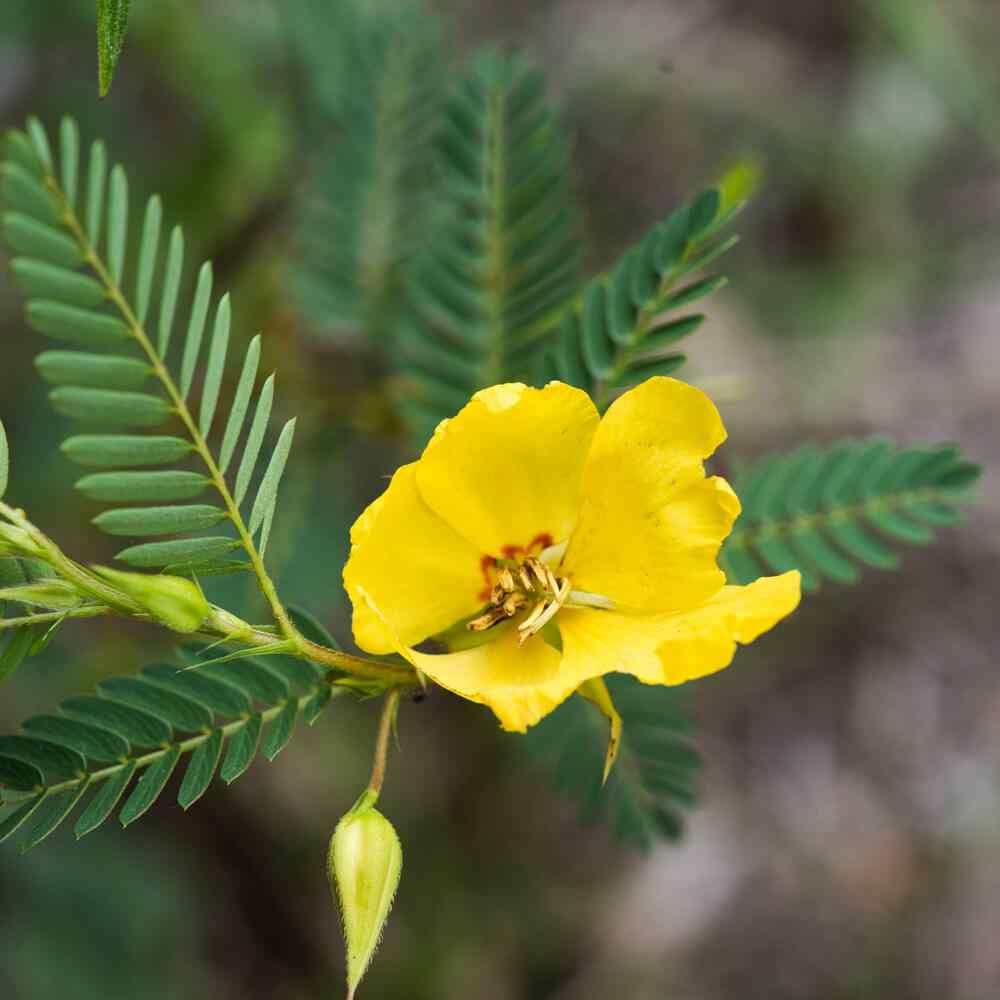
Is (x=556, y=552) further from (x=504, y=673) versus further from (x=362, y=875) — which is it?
(x=362, y=875)

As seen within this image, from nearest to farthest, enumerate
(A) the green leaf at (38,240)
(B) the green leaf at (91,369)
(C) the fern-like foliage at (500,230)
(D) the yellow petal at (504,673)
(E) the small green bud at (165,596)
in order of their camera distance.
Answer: (E) the small green bud at (165,596) < (D) the yellow petal at (504,673) < (B) the green leaf at (91,369) < (A) the green leaf at (38,240) < (C) the fern-like foliage at (500,230)

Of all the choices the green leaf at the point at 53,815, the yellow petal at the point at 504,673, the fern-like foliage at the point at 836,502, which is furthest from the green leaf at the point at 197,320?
the fern-like foliage at the point at 836,502

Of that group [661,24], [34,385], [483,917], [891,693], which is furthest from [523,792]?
[661,24]

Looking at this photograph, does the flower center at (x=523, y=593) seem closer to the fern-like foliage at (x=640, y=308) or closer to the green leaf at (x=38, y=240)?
the fern-like foliage at (x=640, y=308)

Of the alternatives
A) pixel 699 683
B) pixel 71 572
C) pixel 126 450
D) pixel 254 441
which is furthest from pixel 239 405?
pixel 699 683

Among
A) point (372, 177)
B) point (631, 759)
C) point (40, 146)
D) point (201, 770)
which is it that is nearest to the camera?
point (201, 770)

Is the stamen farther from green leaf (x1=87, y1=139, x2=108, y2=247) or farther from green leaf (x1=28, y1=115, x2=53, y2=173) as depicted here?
green leaf (x1=28, y1=115, x2=53, y2=173)
